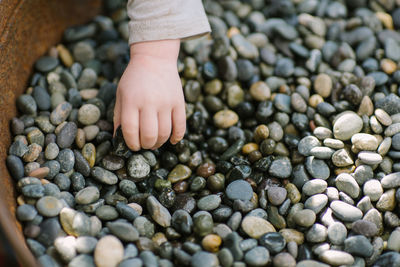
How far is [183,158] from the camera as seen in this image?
0.82 meters

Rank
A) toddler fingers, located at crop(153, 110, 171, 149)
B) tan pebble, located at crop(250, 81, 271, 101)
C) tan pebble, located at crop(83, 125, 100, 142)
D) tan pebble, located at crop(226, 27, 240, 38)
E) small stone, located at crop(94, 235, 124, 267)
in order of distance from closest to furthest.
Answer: small stone, located at crop(94, 235, 124, 267)
toddler fingers, located at crop(153, 110, 171, 149)
tan pebble, located at crop(83, 125, 100, 142)
tan pebble, located at crop(250, 81, 271, 101)
tan pebble, located at crop(226, 27, 240, 38)

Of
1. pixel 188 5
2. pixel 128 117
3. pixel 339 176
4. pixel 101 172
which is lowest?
pixel 339 176

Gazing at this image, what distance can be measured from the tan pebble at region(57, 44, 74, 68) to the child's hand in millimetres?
271

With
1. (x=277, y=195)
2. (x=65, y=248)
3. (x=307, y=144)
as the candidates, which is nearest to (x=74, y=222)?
(x=65, y=248)

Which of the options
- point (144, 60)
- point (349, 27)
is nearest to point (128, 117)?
point (144, 60)

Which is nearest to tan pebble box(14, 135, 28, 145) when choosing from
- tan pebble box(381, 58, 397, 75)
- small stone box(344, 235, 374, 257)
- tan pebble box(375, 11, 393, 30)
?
small stone box(344, 235, 374, 257)

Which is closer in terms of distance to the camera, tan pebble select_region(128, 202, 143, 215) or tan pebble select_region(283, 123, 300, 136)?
tan pebble select_region(128, 202, 143, 215)

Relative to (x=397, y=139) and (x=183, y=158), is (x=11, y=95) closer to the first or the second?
(x=183, y=158)

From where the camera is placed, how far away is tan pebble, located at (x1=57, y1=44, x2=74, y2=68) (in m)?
0.96

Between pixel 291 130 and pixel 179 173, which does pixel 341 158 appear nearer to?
pixel 291 130

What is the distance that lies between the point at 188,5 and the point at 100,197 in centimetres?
43

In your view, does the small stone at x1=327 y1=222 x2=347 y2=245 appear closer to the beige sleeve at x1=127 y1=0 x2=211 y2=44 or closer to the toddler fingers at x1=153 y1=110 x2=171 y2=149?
the toddler fingers at x1=153 y1=110 x2=171 y2=149

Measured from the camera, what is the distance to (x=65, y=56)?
96 centimetres

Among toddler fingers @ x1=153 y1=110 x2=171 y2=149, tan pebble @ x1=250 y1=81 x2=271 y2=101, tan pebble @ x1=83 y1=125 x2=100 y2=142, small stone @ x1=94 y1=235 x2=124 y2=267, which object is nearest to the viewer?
small stone @ x1=94 y1=235 x2=124 y2=267
